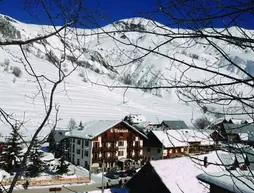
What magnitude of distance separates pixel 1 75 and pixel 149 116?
3533cm

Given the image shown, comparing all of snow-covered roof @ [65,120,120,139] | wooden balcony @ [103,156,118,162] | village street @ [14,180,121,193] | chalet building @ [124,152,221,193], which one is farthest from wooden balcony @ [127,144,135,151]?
chalet building @ [124,152,221,193]

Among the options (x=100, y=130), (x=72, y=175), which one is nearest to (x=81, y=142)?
(x=100, y=130)

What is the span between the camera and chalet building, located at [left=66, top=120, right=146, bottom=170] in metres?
29.4

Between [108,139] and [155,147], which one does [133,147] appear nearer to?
[155,147]

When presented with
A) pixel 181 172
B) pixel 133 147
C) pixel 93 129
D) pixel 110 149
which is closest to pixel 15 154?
pixel 181 172

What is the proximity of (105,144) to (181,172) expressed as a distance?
17.4 m

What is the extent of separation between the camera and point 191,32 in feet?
5.93

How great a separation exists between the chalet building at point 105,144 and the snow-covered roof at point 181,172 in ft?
50.3

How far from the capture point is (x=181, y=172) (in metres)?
13.0

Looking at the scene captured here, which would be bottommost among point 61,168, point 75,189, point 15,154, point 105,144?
point 75,189

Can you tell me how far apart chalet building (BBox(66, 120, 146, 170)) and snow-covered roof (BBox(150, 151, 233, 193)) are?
15.3m

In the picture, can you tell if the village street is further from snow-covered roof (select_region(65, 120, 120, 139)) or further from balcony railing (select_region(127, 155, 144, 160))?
balcony railing (select_region(127, 155, 144, 160))

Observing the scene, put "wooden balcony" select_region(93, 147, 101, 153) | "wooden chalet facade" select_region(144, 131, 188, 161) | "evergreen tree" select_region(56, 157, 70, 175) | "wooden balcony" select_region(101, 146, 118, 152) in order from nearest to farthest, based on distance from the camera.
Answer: "evergreen tree" select_region(56, 157, 70, 175) → "wooden balcony" select_region(93, 147, 101, 153) → "wooden balcony" select_region(101, 146, 118, 152) → "wooden chalet facade" select_region(144, 131, 188, 161)

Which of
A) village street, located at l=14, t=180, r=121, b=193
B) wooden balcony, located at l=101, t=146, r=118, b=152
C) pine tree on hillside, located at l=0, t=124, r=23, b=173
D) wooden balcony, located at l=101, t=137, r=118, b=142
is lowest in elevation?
village street, located at l=14, t=180, r=121, b=193
